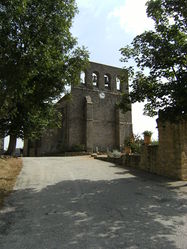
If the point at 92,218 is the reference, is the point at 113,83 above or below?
above

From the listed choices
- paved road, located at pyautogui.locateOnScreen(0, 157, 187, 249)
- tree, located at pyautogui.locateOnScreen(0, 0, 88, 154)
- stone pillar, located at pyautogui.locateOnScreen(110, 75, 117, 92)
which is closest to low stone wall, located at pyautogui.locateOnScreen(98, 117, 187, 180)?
paved road, located at pyautogui.locateOnScreen(0, 157, 187, 249)

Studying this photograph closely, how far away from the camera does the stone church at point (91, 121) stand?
2886 centimetres

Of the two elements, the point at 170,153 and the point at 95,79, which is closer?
the point at 170,153

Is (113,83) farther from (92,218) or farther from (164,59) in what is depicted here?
(92,218)

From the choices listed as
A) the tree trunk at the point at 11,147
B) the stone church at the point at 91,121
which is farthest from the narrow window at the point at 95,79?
the tree trunk at the point at 11,147

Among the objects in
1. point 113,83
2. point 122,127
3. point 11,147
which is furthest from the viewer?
point 113,83

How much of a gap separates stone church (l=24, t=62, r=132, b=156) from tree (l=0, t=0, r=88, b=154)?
1977 cm

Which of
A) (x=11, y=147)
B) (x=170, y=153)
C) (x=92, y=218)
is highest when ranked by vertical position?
(x=11, y=147)

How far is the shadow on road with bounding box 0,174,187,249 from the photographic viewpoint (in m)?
3.77

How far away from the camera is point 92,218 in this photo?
491 cm

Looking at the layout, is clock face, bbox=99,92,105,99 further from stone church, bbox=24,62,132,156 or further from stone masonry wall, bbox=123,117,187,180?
stone masonry wall, bbox=123,117,187,180

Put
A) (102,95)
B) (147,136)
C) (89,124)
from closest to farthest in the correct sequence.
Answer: (147,136) → (89,124) → (102,95)

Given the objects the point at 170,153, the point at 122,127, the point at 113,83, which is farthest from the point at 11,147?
the point at 113,83

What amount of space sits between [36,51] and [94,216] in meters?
4.97
